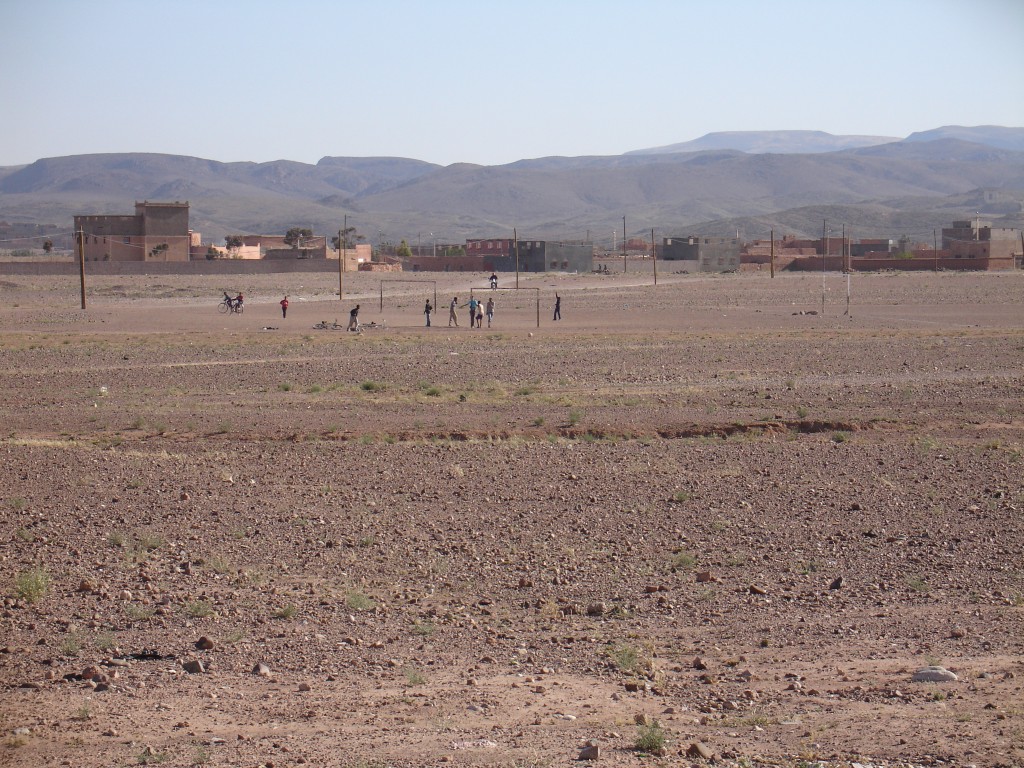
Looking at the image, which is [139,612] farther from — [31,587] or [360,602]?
[360,602]

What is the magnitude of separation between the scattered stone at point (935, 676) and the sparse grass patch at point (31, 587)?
7.45m

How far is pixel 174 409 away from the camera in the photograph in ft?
77.0

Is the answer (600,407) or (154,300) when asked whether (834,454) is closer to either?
(600,407)

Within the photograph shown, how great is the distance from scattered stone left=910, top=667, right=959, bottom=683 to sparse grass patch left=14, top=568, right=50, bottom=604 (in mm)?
7448

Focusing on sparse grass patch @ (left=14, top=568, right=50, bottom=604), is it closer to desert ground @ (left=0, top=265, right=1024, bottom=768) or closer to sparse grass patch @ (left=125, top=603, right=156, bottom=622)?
desert ground @ (left=0, top=265, right=1024, bottom=768)

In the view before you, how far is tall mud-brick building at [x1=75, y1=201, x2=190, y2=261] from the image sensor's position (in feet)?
360

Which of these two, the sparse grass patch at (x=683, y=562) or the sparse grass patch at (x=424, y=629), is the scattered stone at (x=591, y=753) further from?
the sparse grass patch at (x=683, y=562)

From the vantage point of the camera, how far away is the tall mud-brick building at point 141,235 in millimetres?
109750

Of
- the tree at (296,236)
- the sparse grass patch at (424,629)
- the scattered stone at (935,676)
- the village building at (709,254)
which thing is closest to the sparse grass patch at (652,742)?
the scattered stone at (935,676)

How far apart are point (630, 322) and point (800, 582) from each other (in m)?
38.7

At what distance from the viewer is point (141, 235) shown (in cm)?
11300

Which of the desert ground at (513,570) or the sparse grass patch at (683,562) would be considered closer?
the desert ground at (513,570)

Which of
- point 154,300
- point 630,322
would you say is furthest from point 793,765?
point 154,300

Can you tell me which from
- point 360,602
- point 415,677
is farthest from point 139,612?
point 415,677
